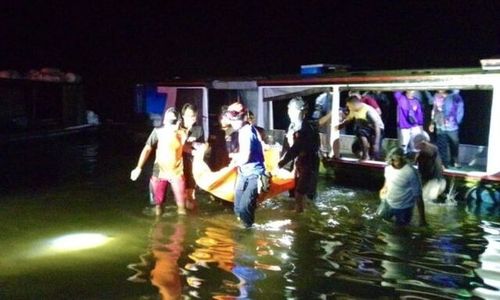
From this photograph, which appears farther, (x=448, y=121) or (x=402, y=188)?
(x=448, y=121)

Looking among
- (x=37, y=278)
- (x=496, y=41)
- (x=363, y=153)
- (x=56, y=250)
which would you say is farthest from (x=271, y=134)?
(x=496, y=41)

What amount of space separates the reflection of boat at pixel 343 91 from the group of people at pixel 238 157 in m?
4.02

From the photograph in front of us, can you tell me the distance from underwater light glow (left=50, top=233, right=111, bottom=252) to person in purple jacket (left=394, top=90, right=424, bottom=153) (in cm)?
845

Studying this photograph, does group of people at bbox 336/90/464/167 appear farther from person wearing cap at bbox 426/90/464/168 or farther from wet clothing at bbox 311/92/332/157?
wet clothing at bbox 311/92/332/157

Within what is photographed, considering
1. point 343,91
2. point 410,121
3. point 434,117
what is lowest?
point 410,121

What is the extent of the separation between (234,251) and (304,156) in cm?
290

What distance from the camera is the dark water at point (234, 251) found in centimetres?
686

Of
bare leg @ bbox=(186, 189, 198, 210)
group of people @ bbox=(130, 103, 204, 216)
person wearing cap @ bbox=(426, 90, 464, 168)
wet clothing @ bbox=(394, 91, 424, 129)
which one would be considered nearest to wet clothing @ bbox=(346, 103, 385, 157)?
wet clothing @ bbox=(394, 91, 424, 129)

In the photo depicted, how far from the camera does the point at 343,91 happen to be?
53.1ft

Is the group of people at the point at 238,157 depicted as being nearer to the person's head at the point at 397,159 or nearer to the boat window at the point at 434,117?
the person's head at the point at 397,159

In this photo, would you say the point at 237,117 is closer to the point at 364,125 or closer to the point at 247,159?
the point at 247,159

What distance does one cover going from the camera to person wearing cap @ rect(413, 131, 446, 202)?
40.7 ft

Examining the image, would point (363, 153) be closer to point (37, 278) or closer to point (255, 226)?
point (255, 226)

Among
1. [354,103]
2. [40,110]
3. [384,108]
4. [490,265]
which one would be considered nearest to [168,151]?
[490,265]
